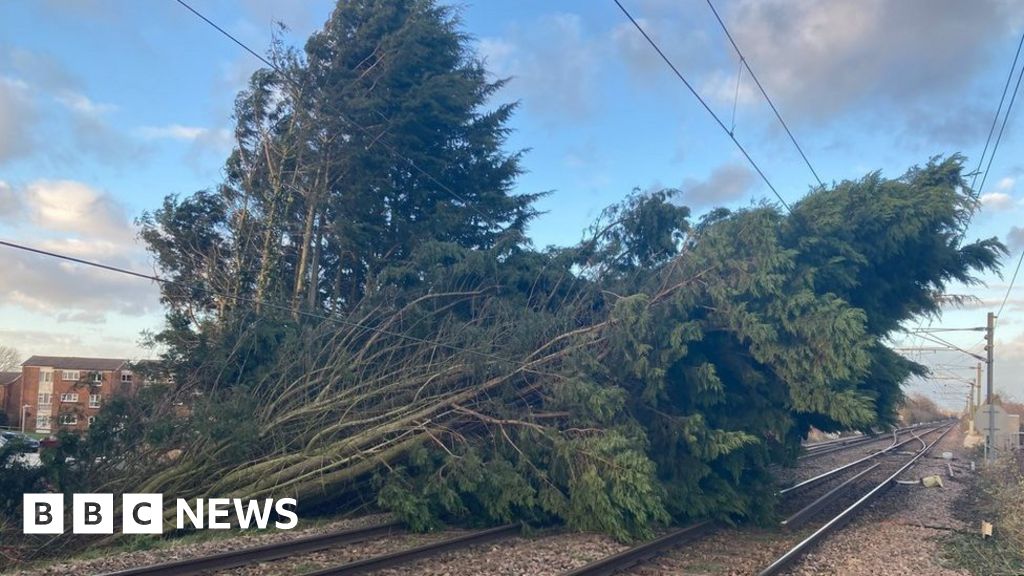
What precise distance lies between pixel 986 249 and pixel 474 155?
13.8m

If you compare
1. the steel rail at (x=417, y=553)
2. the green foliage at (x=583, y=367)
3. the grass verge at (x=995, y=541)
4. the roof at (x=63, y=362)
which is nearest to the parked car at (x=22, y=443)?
the green foliage at (x=583, y=367)

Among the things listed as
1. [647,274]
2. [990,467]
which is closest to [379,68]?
[647,274]

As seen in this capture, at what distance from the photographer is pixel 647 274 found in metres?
17.4

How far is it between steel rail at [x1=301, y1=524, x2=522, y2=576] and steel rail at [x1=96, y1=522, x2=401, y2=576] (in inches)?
43.8

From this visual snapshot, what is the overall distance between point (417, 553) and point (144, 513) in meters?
4.42

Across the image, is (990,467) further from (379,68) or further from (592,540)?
(379,68)

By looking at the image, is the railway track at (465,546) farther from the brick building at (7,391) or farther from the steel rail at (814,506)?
the brick building at (7,391)

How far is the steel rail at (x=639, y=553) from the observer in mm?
10499

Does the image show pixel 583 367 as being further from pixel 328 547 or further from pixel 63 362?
pixel 63 362

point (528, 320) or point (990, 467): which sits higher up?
point (528, 320)

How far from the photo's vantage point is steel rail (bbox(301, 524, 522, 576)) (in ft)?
32.2

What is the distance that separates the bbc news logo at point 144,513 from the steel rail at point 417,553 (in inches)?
105

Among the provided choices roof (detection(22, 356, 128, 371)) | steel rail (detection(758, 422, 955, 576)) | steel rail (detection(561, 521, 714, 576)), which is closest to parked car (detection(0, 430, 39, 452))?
steel rail (detection(561, 521, 714, 576))

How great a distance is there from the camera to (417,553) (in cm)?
1114
